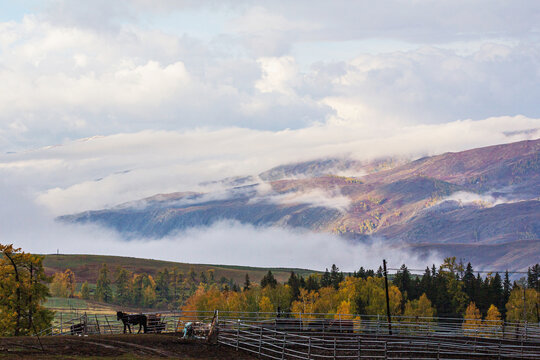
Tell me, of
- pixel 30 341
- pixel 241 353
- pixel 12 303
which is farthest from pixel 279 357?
pixel 12 303

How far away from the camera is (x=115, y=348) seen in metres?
56.8

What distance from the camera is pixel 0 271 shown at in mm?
92375

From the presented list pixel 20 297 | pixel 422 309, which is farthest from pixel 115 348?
pixel 422 309

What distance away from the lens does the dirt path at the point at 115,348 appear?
5115cm

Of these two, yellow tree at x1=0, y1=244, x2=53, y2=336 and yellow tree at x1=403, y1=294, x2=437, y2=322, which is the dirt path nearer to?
yellow tree at x1=0, y1=244, x2=53, y2=336

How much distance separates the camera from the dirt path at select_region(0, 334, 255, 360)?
2014 inches

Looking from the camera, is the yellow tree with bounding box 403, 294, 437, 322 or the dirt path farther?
the yellow tree with bounding box 403, 294, 437, 322

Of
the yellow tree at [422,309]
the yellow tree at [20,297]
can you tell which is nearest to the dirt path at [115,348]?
the yellow tree at [20,297]

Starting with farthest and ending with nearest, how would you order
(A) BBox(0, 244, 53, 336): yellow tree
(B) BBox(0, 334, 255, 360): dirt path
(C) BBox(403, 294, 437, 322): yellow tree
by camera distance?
(C) BBox(403, 294, 437, 322): yellow tree → (A) BBox(0, 244, 53, 336): yellow tree → (B) BBox(0, 334, 255, 360): dirt path

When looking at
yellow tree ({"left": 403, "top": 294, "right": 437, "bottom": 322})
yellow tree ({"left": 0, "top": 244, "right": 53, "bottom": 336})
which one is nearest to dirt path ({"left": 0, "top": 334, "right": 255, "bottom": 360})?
yellow tree ({"left": 0, "top": 244, "right": 53, "bottom": 336})

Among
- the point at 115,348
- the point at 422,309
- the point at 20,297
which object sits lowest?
the point at 422,309

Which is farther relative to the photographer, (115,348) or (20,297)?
(20,297)

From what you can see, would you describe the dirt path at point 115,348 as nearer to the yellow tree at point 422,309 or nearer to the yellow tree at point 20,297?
the yellow tree at point 20,297

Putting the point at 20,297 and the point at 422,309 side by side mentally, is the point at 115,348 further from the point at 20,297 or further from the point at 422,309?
the point at 422,309
